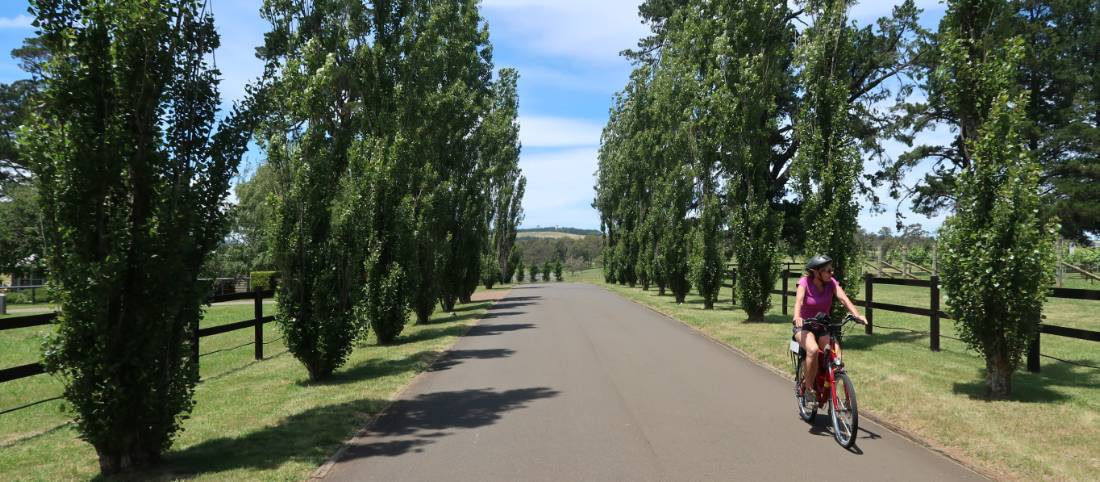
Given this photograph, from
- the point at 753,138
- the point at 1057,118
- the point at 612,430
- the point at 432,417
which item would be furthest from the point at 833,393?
the point at 1057,118

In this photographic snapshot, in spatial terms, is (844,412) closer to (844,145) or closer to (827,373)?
(827,373)

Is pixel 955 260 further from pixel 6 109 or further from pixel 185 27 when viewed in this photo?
pixel 6 109

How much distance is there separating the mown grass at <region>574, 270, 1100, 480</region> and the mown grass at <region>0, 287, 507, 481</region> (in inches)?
215

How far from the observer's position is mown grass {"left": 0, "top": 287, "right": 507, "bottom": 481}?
5.62 meters

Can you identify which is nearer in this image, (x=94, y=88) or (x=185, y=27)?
(x=94, y=88)

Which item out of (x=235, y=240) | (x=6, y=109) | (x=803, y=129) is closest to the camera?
(x=803, y=129)

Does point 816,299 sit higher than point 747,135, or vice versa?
point 747,135

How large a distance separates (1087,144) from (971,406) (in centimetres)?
3680

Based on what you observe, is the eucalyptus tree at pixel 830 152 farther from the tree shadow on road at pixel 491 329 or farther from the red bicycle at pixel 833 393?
the tree shadow on road at pixel 491 329

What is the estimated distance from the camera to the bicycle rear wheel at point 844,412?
5.79 meters

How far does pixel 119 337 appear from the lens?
17.3ft

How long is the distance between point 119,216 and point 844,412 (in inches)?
257

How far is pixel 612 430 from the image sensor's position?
655 centimetres

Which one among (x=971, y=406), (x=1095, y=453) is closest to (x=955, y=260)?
(x=971, y=406)
